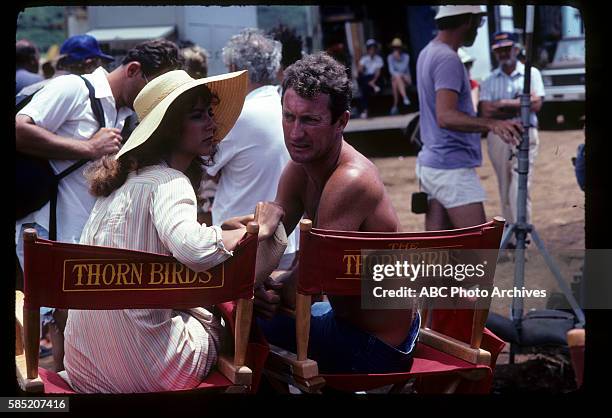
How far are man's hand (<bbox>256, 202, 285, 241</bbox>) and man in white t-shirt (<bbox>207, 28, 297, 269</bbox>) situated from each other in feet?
3.49

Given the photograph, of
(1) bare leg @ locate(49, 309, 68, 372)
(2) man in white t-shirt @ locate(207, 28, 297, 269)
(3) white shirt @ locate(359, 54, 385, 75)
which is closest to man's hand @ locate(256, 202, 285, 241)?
(2) man in white t-shirt @ locate(207, 28, 297, 269)

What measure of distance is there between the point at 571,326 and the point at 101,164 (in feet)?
8.22

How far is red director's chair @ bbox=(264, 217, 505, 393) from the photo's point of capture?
2.51 m

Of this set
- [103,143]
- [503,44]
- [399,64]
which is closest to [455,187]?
[103,143]

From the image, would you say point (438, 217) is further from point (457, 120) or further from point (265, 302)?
point (265, 302)

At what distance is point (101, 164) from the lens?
259cm

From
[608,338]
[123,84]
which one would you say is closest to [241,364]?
[608,338]

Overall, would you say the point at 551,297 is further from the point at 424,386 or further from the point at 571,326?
the point at 424,386

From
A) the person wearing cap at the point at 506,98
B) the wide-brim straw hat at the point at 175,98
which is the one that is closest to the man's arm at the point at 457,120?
the wide-brim straw hat at the point at 175,98

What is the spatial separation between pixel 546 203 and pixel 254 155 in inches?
225

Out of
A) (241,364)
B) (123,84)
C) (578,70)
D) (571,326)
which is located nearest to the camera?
(241,364)

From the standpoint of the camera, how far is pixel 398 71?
1301 cm

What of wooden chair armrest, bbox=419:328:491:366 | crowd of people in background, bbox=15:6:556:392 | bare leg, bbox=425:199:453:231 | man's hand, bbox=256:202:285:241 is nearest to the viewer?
crowd of people in background, bbox=15:6:556:392

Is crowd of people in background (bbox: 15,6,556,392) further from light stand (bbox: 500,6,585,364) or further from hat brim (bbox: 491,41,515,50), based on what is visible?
hat brim (bbox: 491,41,515,50)
